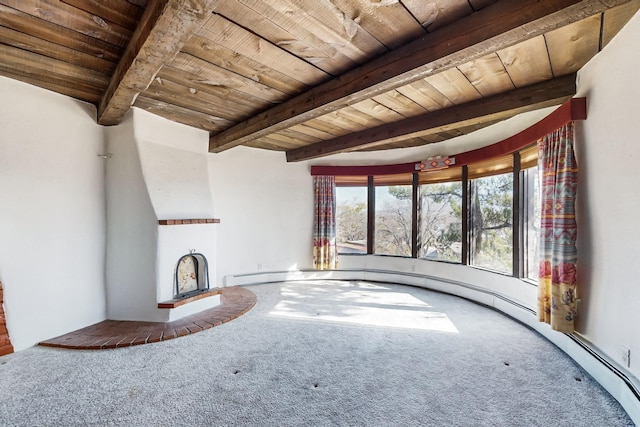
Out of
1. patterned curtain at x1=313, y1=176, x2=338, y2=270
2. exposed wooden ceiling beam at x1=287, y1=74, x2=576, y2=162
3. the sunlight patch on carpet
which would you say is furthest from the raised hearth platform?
exposed wooden ceiling beam at x1=287, y1=74, x2=576, y2=162

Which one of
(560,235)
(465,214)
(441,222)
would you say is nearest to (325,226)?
(441,222)

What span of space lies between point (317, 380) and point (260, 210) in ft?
11.6

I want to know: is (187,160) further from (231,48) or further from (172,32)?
(172,32)

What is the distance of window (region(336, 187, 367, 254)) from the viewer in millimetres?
5602

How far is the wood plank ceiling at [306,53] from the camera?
5.27 feet

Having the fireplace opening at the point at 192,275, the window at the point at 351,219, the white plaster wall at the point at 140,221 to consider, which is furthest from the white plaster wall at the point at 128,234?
the window at the point at 351,219

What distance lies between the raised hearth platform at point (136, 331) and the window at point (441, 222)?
3234 millimetres

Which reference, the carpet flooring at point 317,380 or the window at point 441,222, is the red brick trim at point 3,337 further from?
the window at point 441,222

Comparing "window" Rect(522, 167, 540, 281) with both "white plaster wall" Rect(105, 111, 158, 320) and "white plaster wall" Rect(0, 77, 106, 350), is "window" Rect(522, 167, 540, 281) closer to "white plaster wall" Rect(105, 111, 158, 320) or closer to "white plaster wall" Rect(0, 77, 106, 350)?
"white plaster wall" Rect(105, 111, 158, 320)

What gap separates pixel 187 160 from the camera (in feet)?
11.9

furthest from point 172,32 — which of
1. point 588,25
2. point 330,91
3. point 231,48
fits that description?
point 588,25

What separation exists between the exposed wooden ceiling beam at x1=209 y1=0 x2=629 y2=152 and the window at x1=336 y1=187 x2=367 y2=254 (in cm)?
297

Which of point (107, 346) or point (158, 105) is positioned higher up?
point (158, 105)

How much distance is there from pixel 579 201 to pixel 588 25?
1319 millimetres
